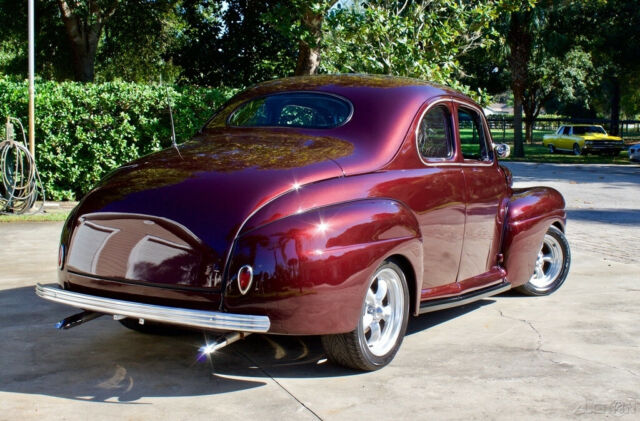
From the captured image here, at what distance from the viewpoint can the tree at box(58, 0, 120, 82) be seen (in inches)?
797

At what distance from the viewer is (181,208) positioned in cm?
423

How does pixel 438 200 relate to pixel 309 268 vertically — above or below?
above

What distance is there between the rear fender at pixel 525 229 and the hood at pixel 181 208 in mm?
1954

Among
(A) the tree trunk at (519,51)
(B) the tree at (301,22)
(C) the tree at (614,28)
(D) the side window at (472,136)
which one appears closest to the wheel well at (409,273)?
(D) the side window at (472,136)

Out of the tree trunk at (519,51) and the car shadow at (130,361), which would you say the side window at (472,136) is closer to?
the car shadow at (130,361)

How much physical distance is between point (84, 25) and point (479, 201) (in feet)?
59.8

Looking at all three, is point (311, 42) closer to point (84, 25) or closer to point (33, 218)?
point (33, 218)

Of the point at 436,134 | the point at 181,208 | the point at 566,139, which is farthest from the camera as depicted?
the point at 566,139

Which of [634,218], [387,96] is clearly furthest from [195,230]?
[634,218]

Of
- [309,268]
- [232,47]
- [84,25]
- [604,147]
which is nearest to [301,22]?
[232,47]

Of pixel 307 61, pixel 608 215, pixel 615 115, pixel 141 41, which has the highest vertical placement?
pixel 141 41

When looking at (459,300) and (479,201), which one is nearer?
(459,300)

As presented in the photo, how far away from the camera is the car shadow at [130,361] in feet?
14.1

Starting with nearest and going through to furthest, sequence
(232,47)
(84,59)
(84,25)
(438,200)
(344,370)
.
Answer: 1. (344,370)
2. (438,200)
3. (84,25)
4. (84,59)
5. (232,47)
